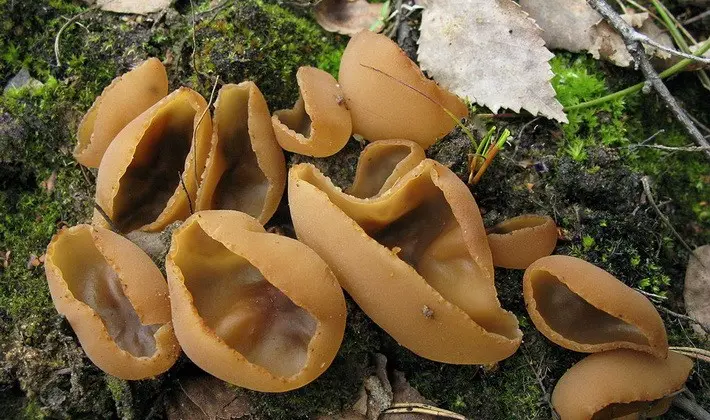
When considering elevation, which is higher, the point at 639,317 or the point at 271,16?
the point at 271,16

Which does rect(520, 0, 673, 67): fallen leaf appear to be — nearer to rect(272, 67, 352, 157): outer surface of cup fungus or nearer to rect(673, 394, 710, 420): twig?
rect(272, 67, 352, 157): outer surface of cup fungus

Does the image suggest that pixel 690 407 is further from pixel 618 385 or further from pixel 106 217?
pixel 106 217

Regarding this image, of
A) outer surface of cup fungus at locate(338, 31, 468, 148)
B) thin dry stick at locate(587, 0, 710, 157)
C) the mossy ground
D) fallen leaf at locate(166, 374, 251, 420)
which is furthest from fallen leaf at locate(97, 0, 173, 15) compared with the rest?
thin dry stick at locate(587, 0, 710, 157)

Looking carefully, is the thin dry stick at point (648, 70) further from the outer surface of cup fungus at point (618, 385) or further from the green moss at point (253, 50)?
the green moss at point (253, 50)

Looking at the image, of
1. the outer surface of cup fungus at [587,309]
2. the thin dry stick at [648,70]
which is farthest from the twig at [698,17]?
the outer surface of cup fungus at [587,309]

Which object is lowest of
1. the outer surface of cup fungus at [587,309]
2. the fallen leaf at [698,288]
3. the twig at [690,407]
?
the twig at [690,407]

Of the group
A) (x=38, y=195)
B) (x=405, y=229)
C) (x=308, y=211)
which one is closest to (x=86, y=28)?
(x=38, y=195)

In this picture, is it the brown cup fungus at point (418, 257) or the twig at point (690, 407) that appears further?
the twig at point (690, 407)

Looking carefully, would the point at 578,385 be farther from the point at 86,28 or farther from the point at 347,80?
the point at 86,28
